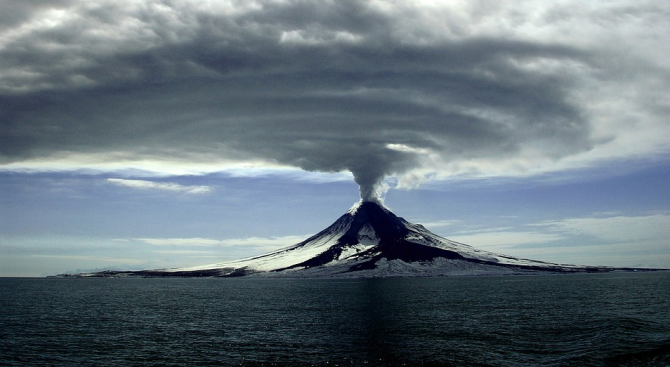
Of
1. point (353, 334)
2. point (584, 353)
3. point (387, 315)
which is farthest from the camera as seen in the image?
point (387, 315)

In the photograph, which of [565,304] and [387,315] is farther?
[565,304]

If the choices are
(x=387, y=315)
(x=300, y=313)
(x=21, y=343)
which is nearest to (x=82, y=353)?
(x=21, y=343)

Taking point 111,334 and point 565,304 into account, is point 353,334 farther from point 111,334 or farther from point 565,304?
point 565,304

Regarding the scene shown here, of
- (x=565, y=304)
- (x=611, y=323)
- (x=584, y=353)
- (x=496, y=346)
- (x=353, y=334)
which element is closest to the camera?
(x=584, y=353)

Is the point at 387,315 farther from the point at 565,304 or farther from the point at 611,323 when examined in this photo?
the point at 565,304

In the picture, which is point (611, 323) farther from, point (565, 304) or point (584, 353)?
point (565, 304)

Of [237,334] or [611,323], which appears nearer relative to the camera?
[237,334]

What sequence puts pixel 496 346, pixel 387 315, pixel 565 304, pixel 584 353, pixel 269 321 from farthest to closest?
pixel 565 304, pixel 387 315, pixel 269 321, pixel 496 346, pixel 584 353

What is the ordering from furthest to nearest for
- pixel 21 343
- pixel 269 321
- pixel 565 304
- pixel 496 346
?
1. pixel 565 304
2. pixel 269 321
3. pixel 21 343
4. pixel 496 346

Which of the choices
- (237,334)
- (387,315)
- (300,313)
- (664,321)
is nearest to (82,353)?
(237,334)
